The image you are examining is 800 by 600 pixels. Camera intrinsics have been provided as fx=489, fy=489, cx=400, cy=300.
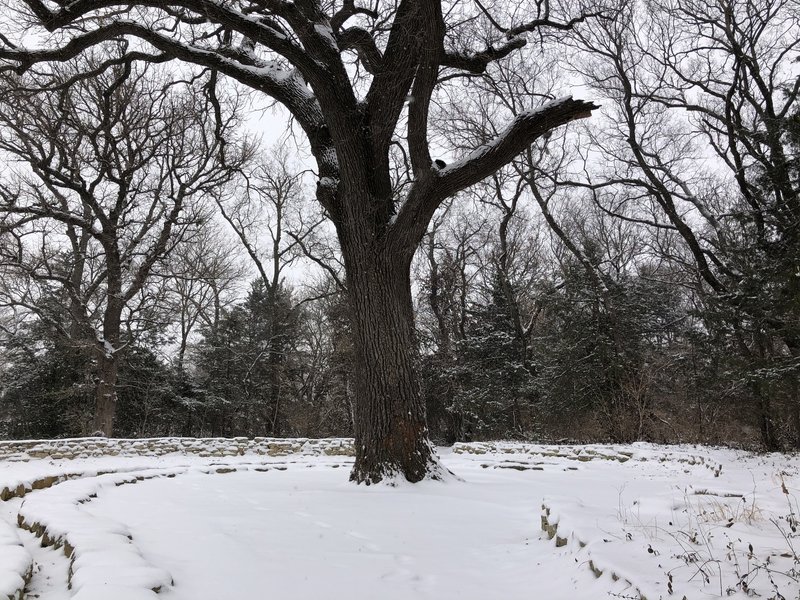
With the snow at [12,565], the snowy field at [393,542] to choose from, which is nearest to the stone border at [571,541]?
the snowy field at [393,542]

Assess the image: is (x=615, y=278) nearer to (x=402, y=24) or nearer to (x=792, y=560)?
(x=402, y=24)

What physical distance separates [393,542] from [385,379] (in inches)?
92.0

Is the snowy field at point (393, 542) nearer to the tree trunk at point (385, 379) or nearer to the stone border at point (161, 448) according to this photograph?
the tree trunk at point (385, 379)

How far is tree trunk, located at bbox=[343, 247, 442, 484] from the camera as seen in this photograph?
5.13 m

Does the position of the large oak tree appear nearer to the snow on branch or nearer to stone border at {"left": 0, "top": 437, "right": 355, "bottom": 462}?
the snow on branch

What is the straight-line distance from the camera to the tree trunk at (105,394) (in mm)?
13007

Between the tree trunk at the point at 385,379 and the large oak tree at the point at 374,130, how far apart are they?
0.01 m

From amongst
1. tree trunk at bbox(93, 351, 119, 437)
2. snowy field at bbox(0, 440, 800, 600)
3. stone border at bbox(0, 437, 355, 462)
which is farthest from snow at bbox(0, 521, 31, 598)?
tree trunk at bbox(93, 351, 119, 437)

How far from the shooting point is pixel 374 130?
5.56 meters

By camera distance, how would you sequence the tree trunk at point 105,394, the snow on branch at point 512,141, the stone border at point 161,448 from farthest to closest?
the tree trunk at point 105,394 → the stone border at point 161,448 → the snow on branch at point 512,141

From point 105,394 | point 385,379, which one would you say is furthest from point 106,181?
point 385,379

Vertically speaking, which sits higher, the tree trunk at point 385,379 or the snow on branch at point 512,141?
the snow on branch at point 512,141

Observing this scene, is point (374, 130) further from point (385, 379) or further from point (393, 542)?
point (393, 542)

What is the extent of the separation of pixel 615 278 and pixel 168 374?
56.9ft
